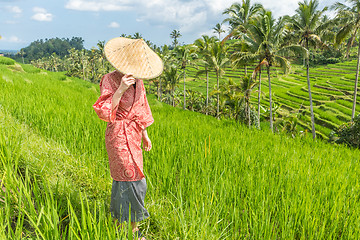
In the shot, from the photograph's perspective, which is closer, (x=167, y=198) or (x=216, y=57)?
(x=167, y=198)

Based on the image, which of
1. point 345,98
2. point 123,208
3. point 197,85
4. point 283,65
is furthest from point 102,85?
point 197,85

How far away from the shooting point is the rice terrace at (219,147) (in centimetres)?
144

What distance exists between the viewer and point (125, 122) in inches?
60.6

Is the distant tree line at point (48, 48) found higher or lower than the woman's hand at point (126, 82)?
higher

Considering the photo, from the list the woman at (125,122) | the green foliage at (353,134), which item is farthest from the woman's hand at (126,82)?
the green foliage at (353,134)

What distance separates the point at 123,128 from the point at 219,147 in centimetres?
188

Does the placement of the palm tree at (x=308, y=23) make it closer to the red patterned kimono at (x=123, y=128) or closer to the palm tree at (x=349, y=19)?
the palm tree at (x=349, y=19)

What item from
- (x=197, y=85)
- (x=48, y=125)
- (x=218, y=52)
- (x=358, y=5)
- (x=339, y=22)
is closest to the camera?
(x=48, y=125)

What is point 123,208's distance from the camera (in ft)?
4.98

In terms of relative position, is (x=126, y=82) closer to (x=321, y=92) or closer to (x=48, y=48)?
(x=321, y=92)

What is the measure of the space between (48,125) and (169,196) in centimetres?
191

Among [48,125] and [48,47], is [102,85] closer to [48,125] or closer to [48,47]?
[48,125]

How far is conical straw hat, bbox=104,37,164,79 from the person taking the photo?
4.85ft

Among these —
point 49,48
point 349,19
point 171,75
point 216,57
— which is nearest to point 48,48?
point 49,48
